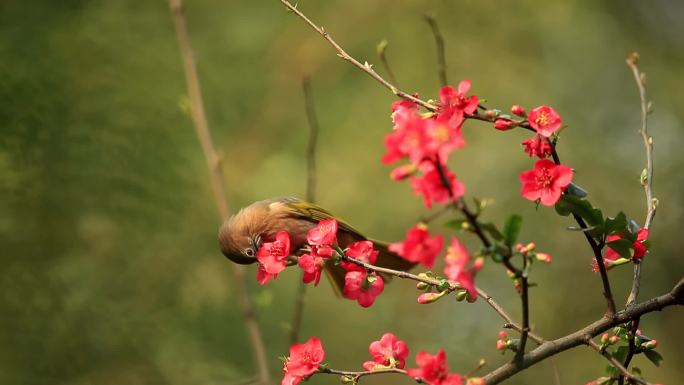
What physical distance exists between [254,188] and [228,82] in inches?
41.5

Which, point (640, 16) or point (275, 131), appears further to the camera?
point (640, 16)

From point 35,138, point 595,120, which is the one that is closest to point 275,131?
point 35,138

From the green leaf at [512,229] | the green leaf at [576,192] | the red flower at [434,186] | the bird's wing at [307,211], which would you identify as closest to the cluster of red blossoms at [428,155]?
the red flower at [434,186]

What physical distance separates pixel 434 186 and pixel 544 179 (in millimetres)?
367

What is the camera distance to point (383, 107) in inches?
238

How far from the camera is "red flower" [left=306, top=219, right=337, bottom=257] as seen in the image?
1816 mm

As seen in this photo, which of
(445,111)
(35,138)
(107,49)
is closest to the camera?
(445,111)

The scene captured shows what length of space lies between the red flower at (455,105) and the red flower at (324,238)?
15.5 inches

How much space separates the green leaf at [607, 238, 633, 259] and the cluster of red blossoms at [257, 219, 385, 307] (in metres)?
0.52

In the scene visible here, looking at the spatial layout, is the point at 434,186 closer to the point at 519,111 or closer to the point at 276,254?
the point at 519,111

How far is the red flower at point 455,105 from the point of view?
158cm

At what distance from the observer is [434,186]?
1292mm

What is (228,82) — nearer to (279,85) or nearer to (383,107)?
(279,85)

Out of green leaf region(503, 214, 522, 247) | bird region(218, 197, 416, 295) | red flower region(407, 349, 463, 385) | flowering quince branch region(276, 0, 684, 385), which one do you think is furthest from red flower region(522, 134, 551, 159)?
bird region(218, 197, 416, 295)
